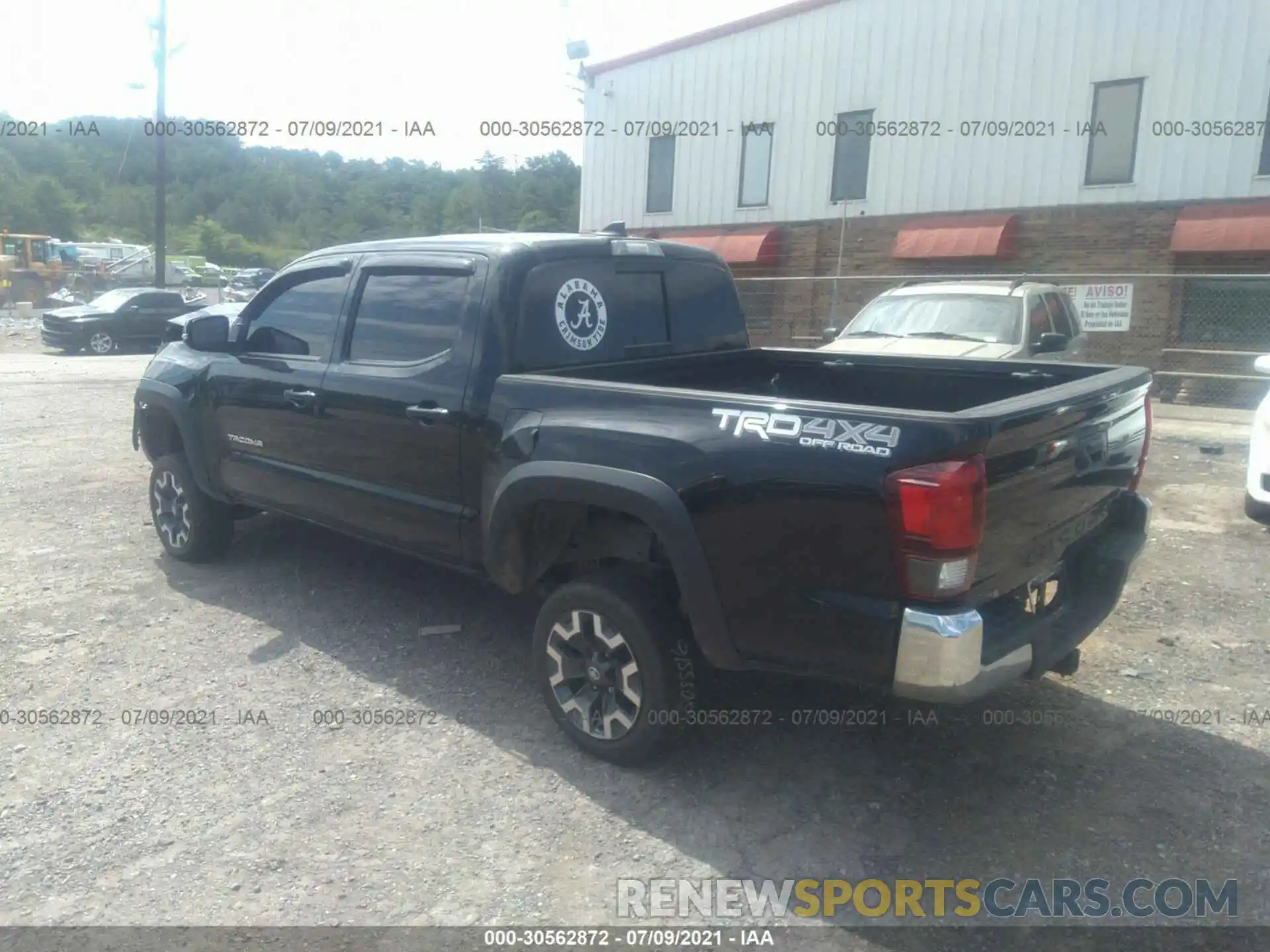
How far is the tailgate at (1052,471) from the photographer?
10.1 feet

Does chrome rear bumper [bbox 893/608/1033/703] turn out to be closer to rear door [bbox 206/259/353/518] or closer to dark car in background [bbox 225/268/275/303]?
rear door [bbox 206/259/353/518]

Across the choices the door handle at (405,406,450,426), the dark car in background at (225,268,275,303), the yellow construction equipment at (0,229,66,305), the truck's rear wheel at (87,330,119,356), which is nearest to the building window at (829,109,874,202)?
the truck's rear wheel at (87,330,119,356)

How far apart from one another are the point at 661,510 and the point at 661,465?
154mm

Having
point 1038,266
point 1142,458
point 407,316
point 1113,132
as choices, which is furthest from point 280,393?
point 1113,132

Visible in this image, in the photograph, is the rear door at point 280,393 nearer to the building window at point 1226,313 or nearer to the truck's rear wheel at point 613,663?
the truck's rear wheel at point 613,663

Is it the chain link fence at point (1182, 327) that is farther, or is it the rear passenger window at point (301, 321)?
the chain link fence at point (1182, 327)

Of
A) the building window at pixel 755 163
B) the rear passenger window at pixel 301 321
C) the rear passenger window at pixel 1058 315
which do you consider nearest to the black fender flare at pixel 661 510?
the rear passenger window at pixel 301 321

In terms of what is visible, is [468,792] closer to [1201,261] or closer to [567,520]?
[567,520]

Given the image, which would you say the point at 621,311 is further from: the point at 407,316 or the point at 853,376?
the point at 853,376

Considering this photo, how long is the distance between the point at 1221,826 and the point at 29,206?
7706 centimetres

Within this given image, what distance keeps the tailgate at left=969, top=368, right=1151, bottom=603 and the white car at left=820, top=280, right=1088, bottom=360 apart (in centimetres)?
521

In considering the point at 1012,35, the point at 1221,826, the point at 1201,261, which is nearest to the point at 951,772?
the point at 1221,826

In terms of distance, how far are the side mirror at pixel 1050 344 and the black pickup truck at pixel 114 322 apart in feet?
64.8

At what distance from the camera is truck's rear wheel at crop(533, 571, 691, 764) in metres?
3.65
